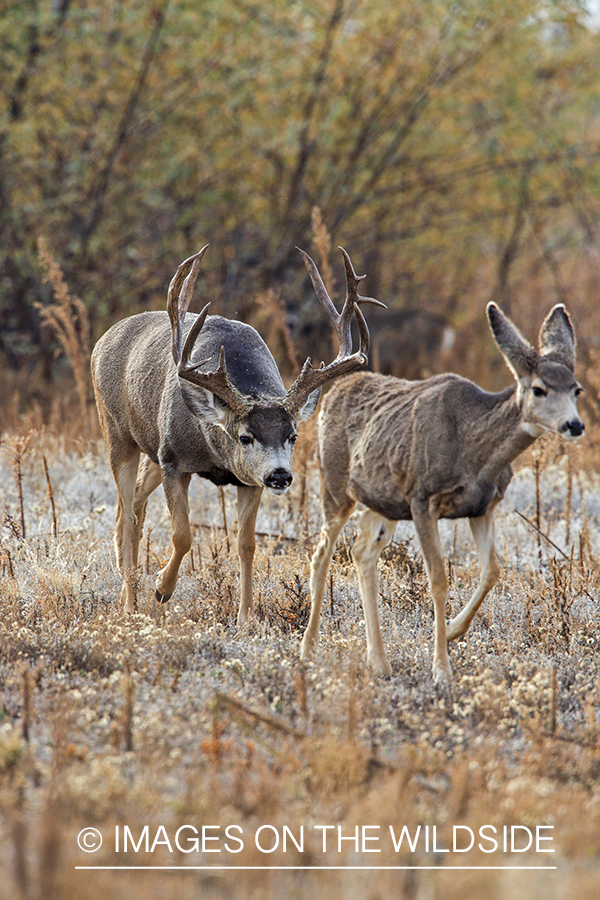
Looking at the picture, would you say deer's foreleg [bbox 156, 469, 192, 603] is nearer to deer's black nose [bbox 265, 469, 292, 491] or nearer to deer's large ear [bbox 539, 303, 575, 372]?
deer's black nose [bbox 265, 469, 292, 491]

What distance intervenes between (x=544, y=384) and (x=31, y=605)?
3.18 m

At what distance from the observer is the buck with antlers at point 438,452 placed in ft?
15.3

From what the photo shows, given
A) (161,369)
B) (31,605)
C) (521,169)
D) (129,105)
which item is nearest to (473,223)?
(521,169)

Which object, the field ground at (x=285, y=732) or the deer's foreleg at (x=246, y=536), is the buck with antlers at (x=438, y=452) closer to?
the field ground at (x=285, y=732)

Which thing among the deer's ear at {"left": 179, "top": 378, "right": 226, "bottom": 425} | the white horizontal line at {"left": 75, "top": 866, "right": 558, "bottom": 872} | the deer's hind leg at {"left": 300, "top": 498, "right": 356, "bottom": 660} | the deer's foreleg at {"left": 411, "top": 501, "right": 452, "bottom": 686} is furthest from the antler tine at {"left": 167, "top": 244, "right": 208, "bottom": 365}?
the white horizontal line at {"left": 75, "top": 866, "right": 558, "bottom": 872}

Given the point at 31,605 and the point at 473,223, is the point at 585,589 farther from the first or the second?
the point at 473,223

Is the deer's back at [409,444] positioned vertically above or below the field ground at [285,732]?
above

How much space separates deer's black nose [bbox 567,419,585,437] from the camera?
4.37 meters

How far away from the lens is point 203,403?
571 cm

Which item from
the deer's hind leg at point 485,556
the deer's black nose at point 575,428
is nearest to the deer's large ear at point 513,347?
the deer's black nose at point 575,428

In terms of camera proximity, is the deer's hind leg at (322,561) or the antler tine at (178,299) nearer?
the deer's hind leg at (322,561)

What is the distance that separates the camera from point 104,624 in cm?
556

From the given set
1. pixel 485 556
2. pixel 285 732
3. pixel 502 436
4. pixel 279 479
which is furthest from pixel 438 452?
pixel 285 732

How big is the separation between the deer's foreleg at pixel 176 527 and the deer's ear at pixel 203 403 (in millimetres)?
553
